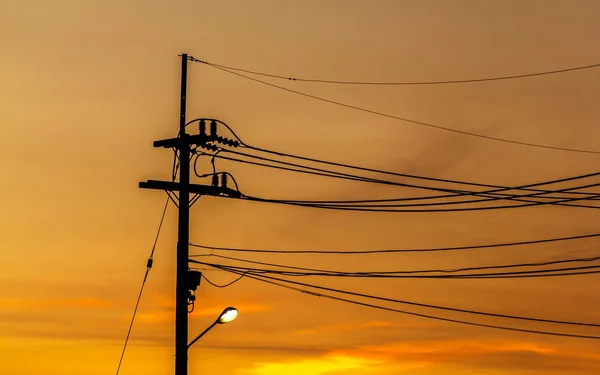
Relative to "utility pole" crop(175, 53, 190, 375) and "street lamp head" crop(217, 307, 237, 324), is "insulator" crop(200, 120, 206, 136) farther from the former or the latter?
"street lamp head" crop(217, 307, 237, 324)

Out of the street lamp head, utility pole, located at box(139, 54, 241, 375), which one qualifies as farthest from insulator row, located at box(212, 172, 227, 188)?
the street lamp head

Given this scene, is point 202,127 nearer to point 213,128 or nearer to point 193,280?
point 213,128

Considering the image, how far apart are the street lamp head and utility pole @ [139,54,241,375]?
146 cm

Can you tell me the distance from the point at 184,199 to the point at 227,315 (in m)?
3.64

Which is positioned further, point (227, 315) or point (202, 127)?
point (202, 127)

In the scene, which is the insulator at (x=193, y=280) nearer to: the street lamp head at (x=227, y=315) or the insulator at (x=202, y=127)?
the street lamp head at (x=227, y=315)

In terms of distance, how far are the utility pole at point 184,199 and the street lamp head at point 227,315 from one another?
146 centimetres

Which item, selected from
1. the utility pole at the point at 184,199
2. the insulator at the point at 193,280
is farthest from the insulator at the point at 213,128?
the insulator at the point at 193,280

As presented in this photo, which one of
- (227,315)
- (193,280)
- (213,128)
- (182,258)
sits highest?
(213,128)

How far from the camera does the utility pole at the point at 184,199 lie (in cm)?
2892

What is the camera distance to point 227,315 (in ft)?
91.7

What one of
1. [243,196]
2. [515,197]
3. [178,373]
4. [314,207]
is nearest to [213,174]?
[243,196]

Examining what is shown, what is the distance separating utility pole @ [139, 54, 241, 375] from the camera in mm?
28922

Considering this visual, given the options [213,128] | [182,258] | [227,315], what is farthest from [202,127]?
[227,315]
